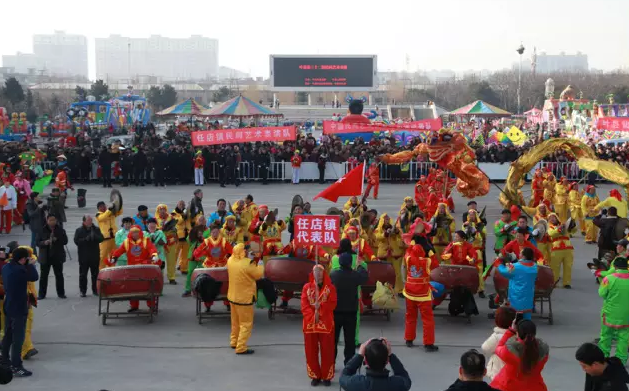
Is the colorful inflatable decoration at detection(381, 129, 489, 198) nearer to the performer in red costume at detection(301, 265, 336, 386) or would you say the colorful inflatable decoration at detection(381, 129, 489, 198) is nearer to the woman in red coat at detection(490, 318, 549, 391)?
the performer in red costume at detection(301, 265, 336, 386)

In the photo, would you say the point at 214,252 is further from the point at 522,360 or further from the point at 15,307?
the point at 522,360

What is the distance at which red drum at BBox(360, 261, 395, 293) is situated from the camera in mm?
10672

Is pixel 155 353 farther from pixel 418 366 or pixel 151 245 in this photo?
pixel 418 366

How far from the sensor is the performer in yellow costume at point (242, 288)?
362 inches

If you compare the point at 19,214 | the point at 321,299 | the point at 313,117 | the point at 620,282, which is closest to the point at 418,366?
the point at 321,299

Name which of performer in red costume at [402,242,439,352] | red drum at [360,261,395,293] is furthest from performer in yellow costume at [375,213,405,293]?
performer in red costume at [402,242,439,352]

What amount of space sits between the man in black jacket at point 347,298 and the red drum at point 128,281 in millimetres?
3031

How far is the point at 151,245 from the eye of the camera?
11.2 m

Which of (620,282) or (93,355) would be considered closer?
(620,282)

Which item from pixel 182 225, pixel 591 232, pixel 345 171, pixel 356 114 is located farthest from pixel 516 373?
pixel 356 114

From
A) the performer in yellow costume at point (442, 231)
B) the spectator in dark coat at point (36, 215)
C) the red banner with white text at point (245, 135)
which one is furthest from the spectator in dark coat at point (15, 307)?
the red banner with white text at point (245, 135)

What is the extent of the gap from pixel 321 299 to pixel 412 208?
6.49 meters

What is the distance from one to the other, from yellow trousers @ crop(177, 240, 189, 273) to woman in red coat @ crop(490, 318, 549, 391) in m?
8.29

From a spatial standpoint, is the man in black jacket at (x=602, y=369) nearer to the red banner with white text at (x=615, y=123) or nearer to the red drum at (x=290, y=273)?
the red drum at (x=290, y=273)
